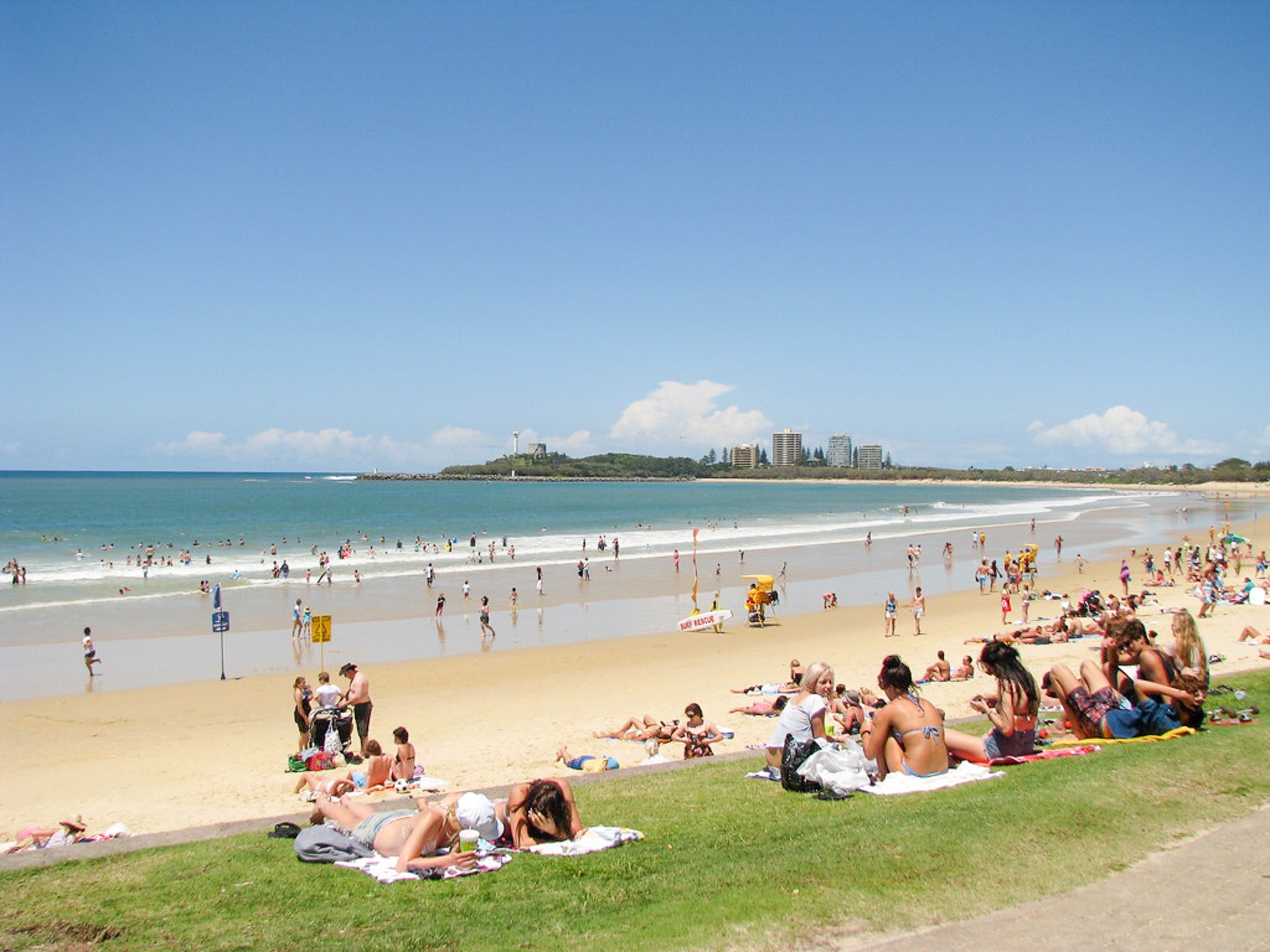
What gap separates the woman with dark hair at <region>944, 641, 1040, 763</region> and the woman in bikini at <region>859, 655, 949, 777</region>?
1.55 ft

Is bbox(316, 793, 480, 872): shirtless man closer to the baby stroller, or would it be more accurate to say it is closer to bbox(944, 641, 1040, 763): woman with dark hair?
bbox(944, 641, 1040, 763): woman with dark hair

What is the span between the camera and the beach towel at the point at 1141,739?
793 cm

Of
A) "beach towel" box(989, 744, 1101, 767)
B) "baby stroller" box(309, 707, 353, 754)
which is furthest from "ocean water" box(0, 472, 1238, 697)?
"beach towel" box(989, 744, 1101, 767)

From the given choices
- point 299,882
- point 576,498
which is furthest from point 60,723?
point 576,498

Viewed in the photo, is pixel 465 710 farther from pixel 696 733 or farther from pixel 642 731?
pixel 696 733

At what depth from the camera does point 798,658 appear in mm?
20609

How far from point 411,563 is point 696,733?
125ft

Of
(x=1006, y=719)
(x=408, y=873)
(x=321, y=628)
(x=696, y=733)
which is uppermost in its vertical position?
(x=1006, y=719)

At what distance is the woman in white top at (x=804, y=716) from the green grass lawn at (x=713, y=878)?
795mm

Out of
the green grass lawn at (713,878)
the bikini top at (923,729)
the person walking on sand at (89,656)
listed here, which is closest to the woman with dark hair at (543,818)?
the green grass lawn at (713,878)

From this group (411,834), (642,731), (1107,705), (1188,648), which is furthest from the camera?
(642,731)

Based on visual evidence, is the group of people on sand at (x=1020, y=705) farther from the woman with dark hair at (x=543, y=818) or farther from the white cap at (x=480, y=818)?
the white cap at (x=480, y=818)

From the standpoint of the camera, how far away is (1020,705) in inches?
302

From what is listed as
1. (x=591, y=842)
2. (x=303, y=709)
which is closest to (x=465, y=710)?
(x=303, y=709)
